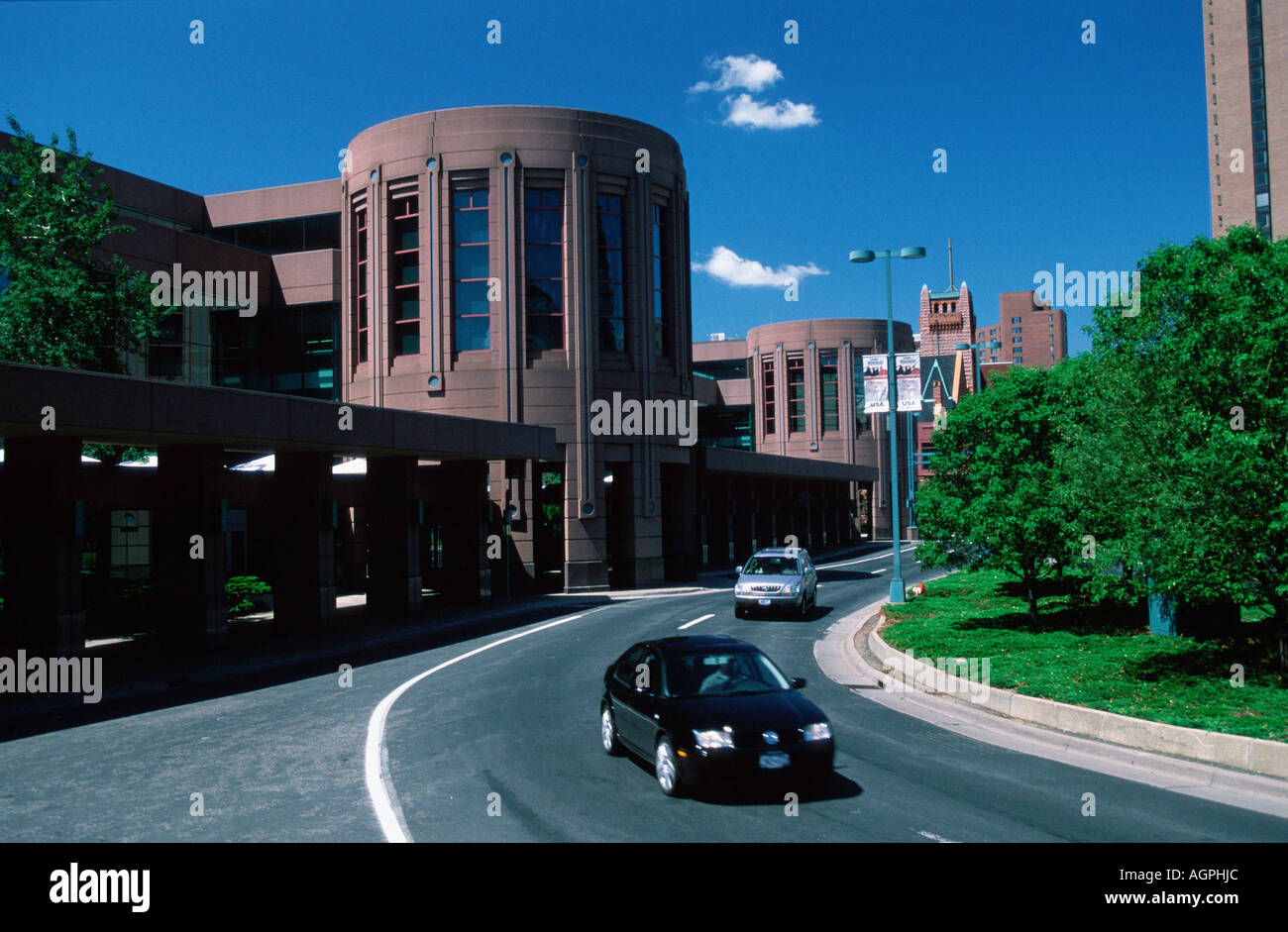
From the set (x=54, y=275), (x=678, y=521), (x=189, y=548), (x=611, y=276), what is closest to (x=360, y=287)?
(x=611, y=276)

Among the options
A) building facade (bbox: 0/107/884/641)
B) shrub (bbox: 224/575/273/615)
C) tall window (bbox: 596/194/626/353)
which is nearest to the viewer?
shrub (bbox: 224/575/273/615)

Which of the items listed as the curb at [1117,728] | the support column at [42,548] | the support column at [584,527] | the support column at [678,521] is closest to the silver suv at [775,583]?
the curb at [1117,728]

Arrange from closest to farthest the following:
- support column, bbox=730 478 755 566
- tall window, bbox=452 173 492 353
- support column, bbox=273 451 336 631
→ 1. support column, bbox=273 451 336 631
2. tall window, bbox=452 173 492 353
3. support column, bbox=730 478 755 566

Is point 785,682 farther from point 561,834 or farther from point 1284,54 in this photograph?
point 1284,54

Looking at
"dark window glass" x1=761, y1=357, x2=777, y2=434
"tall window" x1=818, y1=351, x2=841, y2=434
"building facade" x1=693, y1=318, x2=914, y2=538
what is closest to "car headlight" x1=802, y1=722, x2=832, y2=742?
"building facade" x1=693, y1=318, x2=914, y2=538

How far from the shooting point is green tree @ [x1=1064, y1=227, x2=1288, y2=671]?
12617 mm

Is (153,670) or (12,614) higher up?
(12,614)

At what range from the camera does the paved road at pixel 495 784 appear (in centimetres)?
859

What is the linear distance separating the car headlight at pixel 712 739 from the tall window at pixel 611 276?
32038 mm

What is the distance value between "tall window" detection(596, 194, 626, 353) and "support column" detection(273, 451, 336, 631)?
17.5 meters

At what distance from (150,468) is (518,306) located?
58.0ft

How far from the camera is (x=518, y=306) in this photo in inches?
1538

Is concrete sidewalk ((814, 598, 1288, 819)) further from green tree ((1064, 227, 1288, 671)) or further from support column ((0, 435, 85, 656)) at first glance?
support column ((0, 435, 85, 656))
